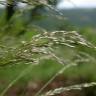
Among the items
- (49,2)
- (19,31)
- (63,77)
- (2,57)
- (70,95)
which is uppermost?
(49,2)

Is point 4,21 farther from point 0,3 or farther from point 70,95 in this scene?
point 70,95

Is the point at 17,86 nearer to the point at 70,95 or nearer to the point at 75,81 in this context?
the point at 75,81

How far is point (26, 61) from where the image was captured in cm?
152

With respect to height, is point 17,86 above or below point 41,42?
below

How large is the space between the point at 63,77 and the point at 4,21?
3432 mm

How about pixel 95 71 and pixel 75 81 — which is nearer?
pixel 75 81

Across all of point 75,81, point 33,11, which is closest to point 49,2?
point 33,11

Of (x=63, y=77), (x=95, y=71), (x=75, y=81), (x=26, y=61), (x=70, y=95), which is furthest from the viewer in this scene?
(x=63, y=77)

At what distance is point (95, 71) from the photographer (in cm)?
562

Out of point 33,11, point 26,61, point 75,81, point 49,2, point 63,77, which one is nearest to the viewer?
point 26,61

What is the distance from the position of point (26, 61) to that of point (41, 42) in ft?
0.27

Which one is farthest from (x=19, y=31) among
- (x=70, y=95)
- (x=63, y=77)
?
(x=63, y=77)

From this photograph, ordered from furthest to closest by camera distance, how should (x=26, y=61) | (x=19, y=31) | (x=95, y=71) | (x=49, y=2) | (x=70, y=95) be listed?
(x=95, y=71)
(x=70, y=95)
(x=19, y=31)
(x=49, y=2)
(x=26, y=61)

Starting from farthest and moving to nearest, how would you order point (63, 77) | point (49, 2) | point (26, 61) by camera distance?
point (63, 77) < point (49, 2) < point (26, 61)
